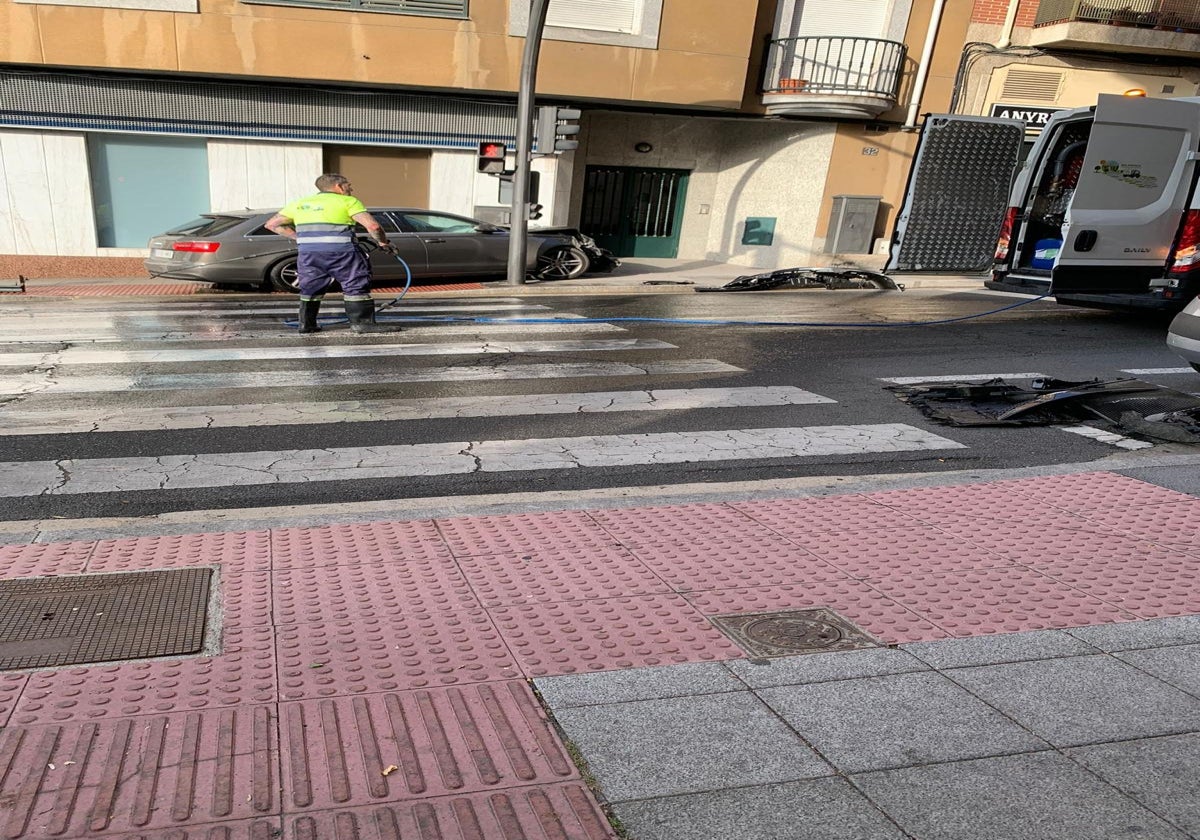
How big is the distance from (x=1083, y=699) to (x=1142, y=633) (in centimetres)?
67

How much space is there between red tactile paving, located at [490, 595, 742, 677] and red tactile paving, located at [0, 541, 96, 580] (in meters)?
1.91

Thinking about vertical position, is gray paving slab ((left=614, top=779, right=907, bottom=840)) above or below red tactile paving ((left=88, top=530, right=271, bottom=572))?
above

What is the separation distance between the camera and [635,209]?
20.9 metres

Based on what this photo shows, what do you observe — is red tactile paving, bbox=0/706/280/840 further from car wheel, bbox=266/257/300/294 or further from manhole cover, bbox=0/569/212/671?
car wheel, bbox=266/257/300/294

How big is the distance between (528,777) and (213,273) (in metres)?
11.8

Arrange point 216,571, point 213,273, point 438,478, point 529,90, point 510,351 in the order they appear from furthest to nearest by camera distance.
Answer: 1. point 529,90
2. point 213,273
3. point 510,351
4. point 438,478
5. point 216,571

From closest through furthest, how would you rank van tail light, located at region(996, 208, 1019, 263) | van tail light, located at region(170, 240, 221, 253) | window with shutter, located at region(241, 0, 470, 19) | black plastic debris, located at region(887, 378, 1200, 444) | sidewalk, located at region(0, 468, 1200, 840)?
sidewalk, located at region(0, 468, 1200, 840)
black plastic debris, located at region(887, 378, 1200, 444)
van tail light, located at region(996, 208, 1019, 263)
van tail light, located at region(170, 240, 221, 253)
window with shutter, located at region(241, 0, 470, 19)

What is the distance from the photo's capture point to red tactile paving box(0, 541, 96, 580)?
3.89 metres

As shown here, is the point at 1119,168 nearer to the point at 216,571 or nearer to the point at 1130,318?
the point at 1130,318

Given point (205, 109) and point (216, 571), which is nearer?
point (216, 571)

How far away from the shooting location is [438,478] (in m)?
5.53

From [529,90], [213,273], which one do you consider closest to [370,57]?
[529,90]

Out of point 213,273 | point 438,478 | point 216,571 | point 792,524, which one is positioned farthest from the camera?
point 213,273

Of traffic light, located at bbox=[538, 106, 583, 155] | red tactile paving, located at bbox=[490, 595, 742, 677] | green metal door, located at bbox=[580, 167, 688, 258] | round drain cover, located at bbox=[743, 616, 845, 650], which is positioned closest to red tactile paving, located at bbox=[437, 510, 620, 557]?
red tactile paving, located at bbox=[490, 595, 742, 677]
